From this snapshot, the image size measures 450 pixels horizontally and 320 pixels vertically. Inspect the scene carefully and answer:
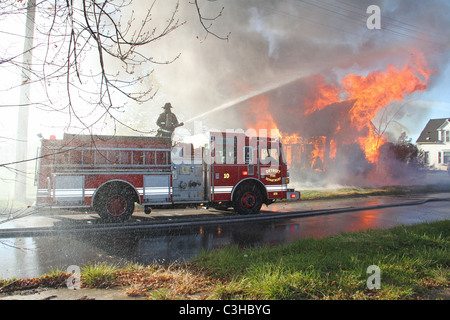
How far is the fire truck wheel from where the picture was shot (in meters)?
8.07

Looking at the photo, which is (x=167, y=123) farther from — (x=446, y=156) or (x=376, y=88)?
(x=446, y=156)

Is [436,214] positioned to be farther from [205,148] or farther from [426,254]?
[205,148]

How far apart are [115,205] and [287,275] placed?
19.0 feet

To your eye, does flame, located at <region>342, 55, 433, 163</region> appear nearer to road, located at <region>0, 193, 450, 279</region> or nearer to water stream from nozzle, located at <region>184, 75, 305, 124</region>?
water stream from nozzle, located at <region>184, 75, 305, 124</region>

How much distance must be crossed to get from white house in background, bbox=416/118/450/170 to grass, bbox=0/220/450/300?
118ft

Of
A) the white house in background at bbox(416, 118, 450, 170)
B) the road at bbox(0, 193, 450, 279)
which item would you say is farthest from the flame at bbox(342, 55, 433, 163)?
the white house in background at bbox(416, 118, 450, 170)

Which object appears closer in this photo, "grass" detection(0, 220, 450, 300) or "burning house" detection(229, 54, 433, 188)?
"grass" detection(0, 220, 450, 300)

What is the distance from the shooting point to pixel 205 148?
972 centimetres

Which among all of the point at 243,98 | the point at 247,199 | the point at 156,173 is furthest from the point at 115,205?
the point at 243,98

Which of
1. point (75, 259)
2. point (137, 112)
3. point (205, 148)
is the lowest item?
point (75, 259)

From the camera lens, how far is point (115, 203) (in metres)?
8.21
